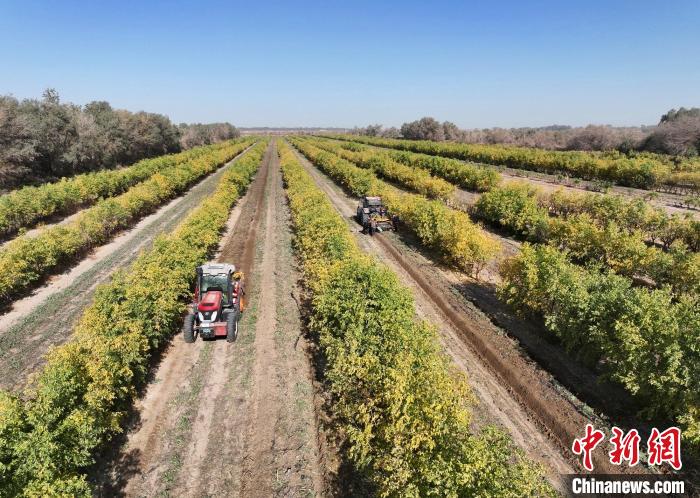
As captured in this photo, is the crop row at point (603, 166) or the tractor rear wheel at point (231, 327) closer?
the tractor rear wheel at point (231, 327)

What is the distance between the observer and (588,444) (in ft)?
34.8

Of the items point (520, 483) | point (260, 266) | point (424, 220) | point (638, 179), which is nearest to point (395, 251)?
point (424, 220)

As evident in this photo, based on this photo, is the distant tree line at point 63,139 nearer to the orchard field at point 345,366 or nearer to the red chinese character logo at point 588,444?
the orchard field at point 345,366

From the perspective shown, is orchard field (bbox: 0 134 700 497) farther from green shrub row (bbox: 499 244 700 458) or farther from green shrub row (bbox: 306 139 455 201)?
green shrub row (bbox: 306 139 455 201)

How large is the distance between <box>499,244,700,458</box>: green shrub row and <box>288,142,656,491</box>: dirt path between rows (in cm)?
157

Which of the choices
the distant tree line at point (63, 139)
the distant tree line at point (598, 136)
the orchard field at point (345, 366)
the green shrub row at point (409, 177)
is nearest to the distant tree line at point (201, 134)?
the distant tree line at point (63, 139)

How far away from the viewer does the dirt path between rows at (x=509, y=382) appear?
10.9 metres

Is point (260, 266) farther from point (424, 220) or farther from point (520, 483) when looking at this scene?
point (520, 483)

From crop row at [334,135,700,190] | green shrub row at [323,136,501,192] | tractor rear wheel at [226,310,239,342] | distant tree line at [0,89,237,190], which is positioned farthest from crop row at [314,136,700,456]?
distant tree line at [0,89,237,190]

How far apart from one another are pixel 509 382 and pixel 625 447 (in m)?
3.53

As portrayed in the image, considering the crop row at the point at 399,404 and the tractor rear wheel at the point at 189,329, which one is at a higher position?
the crop row at the point at 399,404

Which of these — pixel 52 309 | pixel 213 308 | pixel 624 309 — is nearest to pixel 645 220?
pixel 624 309

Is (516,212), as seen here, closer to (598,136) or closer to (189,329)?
(189,329)

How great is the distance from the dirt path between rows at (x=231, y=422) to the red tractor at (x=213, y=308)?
24.9 inches
